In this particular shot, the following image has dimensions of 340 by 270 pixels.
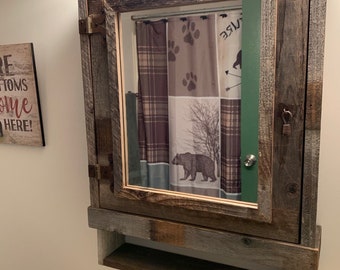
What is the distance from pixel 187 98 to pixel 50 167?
73cm

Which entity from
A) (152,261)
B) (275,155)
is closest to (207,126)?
(275,155)

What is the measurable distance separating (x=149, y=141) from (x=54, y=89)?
1.68 ft

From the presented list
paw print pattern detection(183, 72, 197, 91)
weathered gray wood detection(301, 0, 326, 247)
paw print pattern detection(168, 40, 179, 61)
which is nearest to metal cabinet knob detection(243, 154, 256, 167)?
weathered gray wood detection(301, 0, 326, 247)

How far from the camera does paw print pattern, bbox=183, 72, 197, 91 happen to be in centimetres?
101

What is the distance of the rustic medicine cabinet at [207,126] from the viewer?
2.76 ft

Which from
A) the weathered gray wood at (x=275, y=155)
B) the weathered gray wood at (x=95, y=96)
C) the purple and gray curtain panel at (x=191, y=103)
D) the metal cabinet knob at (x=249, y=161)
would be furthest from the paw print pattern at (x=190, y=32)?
the metal cabinet knob at (x=249, y=161)

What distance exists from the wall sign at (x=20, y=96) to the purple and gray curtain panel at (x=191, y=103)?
0.55m

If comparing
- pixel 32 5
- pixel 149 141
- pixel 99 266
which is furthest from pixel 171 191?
pixel 32 5

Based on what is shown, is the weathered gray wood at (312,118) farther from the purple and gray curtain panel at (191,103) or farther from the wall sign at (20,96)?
the wall sign at (20,96)

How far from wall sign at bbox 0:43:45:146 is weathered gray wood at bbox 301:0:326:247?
1.04m

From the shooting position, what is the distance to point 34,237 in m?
1.53

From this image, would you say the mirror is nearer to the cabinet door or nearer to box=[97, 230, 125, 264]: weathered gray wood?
Answer: the cabinet door

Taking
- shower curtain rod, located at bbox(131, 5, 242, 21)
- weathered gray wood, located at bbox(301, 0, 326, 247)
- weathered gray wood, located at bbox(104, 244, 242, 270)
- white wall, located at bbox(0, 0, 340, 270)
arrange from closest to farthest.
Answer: weathered gray wood, located at bbox(301, 0, 326, 247)
shower curtain rod, located at bbox(131, 5, 242, 21)
weathered gray wood, located at bbox(104, 244, 242, 270)
white wall, located at bbox(0, 0, 340, 270)

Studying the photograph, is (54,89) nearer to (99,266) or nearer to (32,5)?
(32,5)
